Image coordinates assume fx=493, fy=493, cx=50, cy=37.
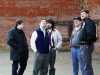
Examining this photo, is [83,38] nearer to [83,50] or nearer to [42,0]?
[83,50]

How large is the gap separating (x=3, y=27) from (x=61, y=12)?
276 cm

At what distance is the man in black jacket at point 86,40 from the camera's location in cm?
1312

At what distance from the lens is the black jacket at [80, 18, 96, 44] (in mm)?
13102

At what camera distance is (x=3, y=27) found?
22703mm

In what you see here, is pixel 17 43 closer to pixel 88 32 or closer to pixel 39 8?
pixel 88 32

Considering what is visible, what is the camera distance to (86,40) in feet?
43.5

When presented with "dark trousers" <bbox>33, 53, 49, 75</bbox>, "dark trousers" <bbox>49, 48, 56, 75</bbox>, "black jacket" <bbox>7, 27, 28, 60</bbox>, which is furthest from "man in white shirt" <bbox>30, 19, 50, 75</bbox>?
"black jacket" <bbox>7, 27, 28, 60</bbox>

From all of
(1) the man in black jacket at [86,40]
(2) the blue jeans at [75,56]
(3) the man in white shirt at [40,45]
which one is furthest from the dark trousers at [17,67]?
(1) the man in black jacket at [86,40]

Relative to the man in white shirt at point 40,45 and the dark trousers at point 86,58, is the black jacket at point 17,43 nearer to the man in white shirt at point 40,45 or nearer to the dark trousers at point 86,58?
the man in white shirt at point 40,45

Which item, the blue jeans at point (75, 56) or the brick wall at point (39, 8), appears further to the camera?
the brick wall at point (39, 8)

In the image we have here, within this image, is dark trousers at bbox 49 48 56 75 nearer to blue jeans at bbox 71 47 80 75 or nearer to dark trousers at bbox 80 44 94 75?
blue jeans at bbox 71 47 80 75

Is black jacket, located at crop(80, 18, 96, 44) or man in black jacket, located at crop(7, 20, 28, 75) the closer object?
black jacket, located at crop(80, 18, 96, 44)

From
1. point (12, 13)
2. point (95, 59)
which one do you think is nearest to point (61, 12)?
point (12, 13)

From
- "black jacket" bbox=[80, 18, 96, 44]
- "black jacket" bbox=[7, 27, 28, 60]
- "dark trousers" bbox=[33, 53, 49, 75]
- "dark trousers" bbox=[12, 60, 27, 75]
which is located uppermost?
"black jacket" bbox=[80, 18, 96, 44]
